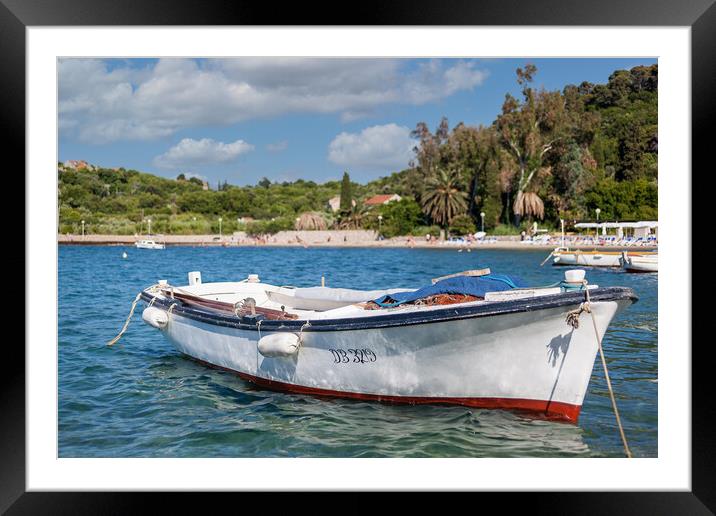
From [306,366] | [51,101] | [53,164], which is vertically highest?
[51,101]

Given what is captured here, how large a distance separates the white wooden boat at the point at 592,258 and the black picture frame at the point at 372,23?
2209 centimetres

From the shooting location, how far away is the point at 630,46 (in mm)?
4441

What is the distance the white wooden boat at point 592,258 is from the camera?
25547mm

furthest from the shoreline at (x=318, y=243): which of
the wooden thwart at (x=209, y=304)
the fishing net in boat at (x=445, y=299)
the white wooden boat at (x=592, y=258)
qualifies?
the fishing net in boat at (x=445, y=299)

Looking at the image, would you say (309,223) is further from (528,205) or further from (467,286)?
(467,286)

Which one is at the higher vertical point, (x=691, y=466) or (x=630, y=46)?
(x=630, y=46)

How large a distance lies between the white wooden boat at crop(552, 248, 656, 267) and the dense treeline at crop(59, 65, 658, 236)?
718 cm

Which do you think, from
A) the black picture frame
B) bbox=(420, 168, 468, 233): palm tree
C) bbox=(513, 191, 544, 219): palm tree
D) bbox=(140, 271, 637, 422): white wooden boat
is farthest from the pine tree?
the black picture frame

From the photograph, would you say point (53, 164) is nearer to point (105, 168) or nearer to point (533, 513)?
point (533, 513)

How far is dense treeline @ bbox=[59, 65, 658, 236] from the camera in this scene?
3850 cm

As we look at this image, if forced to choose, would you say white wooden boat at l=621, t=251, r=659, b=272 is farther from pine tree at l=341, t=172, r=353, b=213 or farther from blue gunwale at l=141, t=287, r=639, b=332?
pine tree at l=341, t=172, r=353, b=213

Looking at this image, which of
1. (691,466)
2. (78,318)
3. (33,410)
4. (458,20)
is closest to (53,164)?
(33,410)

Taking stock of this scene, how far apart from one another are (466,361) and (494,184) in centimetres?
4825

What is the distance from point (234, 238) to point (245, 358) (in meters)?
57.8
